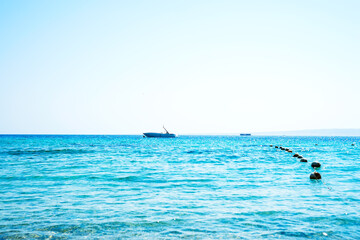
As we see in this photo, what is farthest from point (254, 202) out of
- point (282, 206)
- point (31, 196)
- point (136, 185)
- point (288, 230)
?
point (31, 196)

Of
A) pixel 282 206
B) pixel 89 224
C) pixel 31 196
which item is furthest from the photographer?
pixel 31 196

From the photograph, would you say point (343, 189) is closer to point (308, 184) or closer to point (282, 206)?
point (308, 184)

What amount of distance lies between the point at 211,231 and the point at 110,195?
683cm

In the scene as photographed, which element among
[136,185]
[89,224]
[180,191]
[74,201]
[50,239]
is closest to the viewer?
[50,239]

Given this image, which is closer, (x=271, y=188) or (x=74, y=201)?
(x=74, y=201)

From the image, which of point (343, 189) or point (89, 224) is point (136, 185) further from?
point (343, 189)

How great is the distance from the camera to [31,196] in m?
14.4

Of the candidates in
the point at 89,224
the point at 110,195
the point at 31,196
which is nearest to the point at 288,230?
the point at 89,224

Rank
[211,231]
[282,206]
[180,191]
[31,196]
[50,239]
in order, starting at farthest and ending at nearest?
[180,191] → [31,196] → [282,206] → [211,231] → [50,239]

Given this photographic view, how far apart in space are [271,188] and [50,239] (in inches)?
444

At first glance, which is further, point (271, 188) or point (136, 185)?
point (136, 185)

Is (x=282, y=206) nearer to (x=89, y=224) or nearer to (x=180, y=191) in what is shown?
(x=180, y=191)

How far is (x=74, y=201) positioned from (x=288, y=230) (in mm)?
8637

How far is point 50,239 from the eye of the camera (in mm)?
8547
